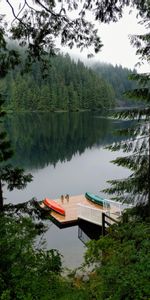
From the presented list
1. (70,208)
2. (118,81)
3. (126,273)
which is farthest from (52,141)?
(118,81)

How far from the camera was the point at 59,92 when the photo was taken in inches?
3632

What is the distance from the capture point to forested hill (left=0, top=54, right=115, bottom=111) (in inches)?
3541

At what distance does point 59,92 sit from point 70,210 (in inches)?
3002

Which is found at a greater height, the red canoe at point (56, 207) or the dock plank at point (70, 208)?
the red canoe at point (56, 207)

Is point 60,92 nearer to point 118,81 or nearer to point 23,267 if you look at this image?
point 118,81

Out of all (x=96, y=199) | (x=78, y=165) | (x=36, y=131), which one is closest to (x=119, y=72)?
(x=36, y=131)

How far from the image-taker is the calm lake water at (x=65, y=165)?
16453mm

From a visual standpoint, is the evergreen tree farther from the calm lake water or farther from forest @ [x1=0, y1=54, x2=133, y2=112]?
forest @ [x1=0, y1=54, x2=133, y2=112]

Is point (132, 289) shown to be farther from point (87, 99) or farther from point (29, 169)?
point (87, 99)

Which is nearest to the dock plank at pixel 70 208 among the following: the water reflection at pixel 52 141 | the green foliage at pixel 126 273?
the water reflection at pixel 52 141

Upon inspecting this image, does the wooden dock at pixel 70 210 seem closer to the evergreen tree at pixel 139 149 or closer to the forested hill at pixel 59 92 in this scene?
the evergreen tree at pixel 139 149

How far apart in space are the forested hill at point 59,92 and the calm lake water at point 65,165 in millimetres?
32131

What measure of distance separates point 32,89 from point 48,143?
51.0 m

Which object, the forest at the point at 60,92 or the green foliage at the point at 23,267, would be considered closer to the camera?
the green foliage at the point at 23,267
